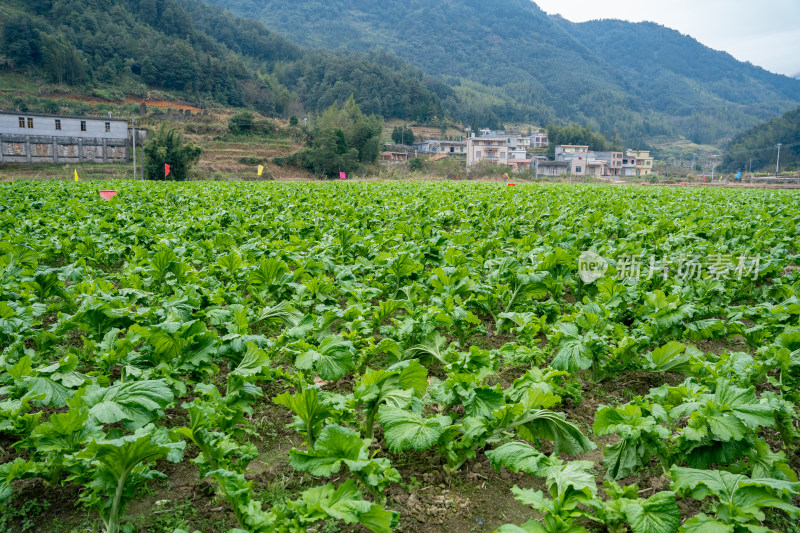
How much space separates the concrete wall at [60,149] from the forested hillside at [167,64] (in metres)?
31.0

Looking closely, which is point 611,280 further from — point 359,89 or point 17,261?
point 359,89

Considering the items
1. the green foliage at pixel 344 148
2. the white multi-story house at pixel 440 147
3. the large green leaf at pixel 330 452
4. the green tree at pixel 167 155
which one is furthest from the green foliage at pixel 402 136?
the large green leaf at pixel 330 452

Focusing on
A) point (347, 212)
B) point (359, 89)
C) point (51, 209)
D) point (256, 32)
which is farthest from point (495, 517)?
point (256, 32)

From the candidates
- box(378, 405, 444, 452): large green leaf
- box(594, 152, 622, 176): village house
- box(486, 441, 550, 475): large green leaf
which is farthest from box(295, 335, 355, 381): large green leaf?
box(594, 152, 622, 176): village house

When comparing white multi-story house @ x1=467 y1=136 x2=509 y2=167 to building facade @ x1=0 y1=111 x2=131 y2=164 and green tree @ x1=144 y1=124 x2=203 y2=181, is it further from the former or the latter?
building facade @ x1=0 y1=111 x2=131 y2=164

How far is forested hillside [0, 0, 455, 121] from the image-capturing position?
72375 millimetres

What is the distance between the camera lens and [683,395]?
10.1ft

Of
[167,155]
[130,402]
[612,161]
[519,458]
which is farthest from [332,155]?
[612,161]

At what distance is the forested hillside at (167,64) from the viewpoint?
72375mm

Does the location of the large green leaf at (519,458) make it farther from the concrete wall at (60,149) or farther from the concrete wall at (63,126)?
the concrete wall at (63,126)

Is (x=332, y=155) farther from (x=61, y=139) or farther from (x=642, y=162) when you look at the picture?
(x=642, y=162)

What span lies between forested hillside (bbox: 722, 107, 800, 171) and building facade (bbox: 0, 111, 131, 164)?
88640 millimetres

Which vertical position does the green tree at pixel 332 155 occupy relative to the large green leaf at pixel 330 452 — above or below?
above

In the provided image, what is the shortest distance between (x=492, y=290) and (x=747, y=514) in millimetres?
3012
